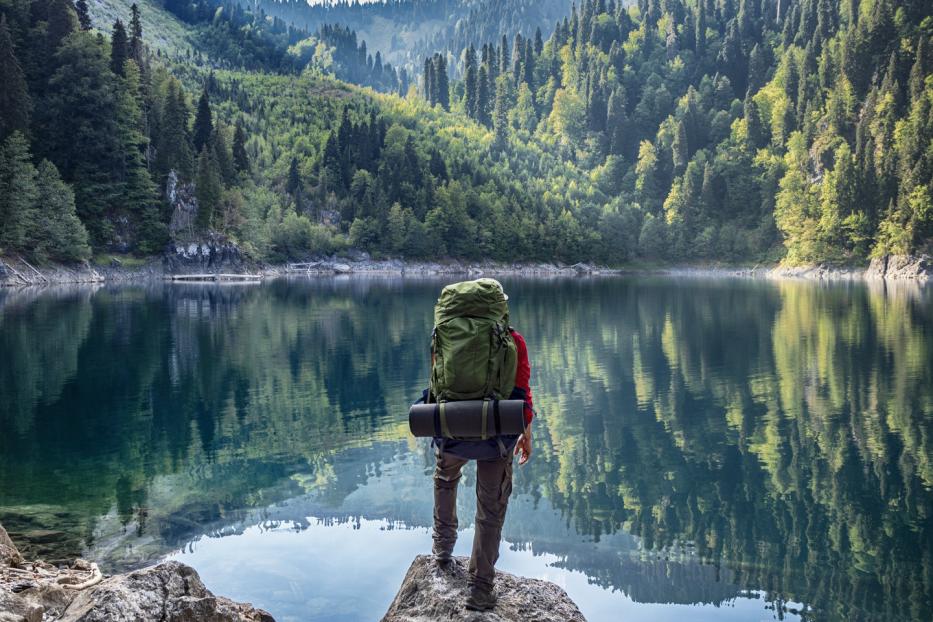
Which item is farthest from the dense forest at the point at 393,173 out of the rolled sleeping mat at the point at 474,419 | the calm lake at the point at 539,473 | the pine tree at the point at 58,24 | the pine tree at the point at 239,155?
the rolled sleeping mat at the point at 474,419

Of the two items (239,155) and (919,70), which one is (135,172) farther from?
(919,70)

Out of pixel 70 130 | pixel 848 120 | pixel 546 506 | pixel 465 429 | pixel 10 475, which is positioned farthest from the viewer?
pixel 848 120

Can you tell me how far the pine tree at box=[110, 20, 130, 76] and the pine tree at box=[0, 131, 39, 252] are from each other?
31002mm

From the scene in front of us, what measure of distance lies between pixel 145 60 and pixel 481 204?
7427 centimetres

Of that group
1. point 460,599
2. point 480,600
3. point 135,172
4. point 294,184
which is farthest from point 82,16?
point 480,600

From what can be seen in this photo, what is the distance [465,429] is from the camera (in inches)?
260

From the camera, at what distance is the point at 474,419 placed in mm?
6559

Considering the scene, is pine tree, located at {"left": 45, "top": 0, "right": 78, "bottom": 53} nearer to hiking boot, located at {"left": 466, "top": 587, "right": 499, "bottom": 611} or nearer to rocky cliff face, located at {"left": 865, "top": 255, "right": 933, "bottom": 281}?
hiking boot, located at {"left": 466, "top": 587, "right": 499, "bottom": 611}

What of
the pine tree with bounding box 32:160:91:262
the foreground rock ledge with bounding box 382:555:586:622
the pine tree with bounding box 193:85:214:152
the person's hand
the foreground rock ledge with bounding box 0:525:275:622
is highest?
the pine tree with bounding box 193:85:214:152

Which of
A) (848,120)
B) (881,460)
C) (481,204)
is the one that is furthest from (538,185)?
(881,460)

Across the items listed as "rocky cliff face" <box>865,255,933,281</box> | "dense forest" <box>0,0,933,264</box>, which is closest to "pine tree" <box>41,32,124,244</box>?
"dense forest" <box>0,0,933,264</box>

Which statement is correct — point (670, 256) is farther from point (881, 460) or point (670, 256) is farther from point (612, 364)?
point (881, 460)

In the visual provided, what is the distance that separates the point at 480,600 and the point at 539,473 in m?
10.0

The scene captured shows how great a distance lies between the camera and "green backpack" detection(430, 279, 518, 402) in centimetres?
650
